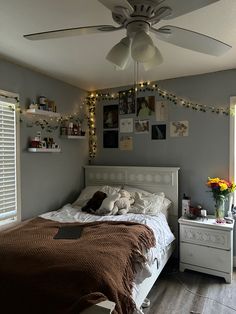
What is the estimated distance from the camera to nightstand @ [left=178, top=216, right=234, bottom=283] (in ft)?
8.66

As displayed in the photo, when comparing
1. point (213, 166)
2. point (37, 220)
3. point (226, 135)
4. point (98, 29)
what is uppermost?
point (98, 29)

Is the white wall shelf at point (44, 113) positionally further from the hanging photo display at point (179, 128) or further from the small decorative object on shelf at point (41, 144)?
the hanging photo display at point (179, 128)

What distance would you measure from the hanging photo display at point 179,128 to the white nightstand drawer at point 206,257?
142 centimetres

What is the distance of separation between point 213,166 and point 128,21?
7.47 feet

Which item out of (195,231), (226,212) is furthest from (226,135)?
(195,231)

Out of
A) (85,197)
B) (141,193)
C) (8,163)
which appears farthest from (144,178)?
(8,163)

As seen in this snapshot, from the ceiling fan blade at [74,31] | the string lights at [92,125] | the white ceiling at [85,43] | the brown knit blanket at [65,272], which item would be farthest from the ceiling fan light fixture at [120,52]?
the string lights at [92,125]

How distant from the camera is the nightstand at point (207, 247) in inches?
104

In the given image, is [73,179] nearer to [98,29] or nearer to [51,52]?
[51,52]

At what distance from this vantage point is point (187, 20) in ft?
5.95

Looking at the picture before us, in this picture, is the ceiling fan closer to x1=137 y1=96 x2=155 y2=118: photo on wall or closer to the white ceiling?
the white ceiling

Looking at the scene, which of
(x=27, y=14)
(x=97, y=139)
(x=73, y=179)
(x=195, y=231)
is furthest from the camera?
(x=97, y=139)

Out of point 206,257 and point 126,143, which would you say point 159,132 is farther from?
point 206,257

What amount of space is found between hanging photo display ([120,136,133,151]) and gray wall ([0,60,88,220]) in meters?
0.63
